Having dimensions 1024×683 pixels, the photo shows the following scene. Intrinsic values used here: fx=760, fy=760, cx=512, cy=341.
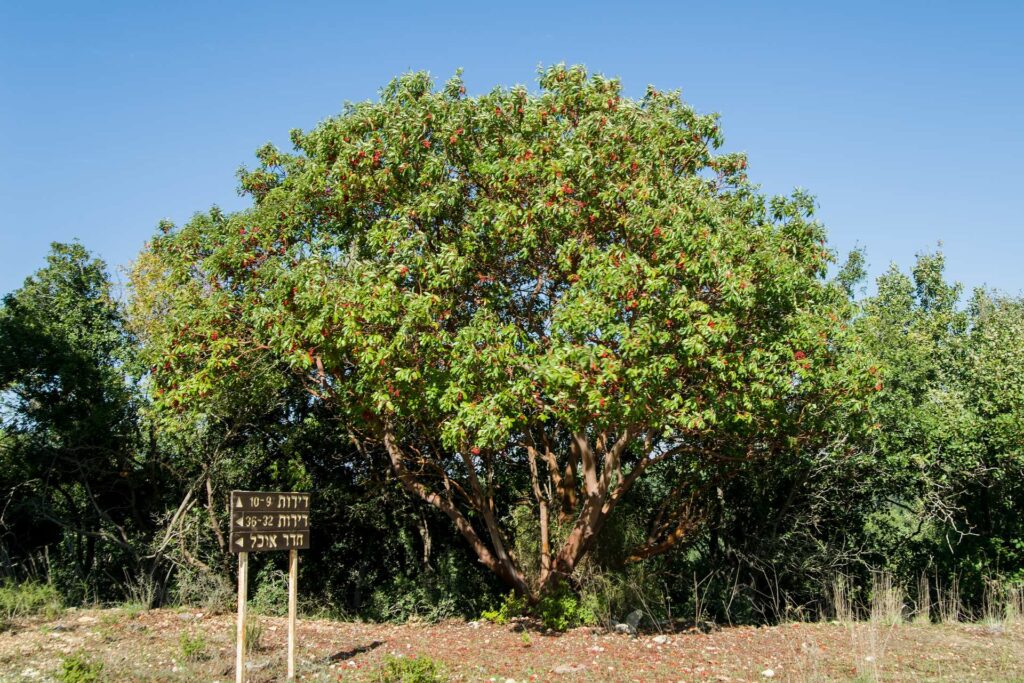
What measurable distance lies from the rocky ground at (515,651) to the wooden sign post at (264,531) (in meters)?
0.72

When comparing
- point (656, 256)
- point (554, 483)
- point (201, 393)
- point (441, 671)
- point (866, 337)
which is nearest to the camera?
point (441, 671)

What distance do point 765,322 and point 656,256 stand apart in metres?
1.54

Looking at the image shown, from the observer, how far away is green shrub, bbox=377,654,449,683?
6.92 m

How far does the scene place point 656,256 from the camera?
8898 millimetres

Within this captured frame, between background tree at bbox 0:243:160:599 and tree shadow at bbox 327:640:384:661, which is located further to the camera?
background tree at bbox 0:243:160:599

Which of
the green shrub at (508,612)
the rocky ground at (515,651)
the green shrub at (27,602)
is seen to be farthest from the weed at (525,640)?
the green shrub at (27,602)

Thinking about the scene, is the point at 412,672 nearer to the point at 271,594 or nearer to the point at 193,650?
the point at 193,650

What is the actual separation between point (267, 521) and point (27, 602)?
16.8 ft

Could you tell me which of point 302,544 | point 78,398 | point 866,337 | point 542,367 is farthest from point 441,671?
point 78,398

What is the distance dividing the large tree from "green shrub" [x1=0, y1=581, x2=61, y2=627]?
3108mm

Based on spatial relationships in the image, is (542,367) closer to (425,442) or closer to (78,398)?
(425,442)

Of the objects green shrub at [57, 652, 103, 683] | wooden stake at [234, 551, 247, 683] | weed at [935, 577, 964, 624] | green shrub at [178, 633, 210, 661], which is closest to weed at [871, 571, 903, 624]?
weed at [935, 577, 964, 624]

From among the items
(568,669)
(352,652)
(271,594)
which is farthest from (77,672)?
(271,594)

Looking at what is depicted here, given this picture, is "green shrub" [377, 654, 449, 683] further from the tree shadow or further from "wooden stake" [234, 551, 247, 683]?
"wooden stake" [234, 551, 247, 683]
